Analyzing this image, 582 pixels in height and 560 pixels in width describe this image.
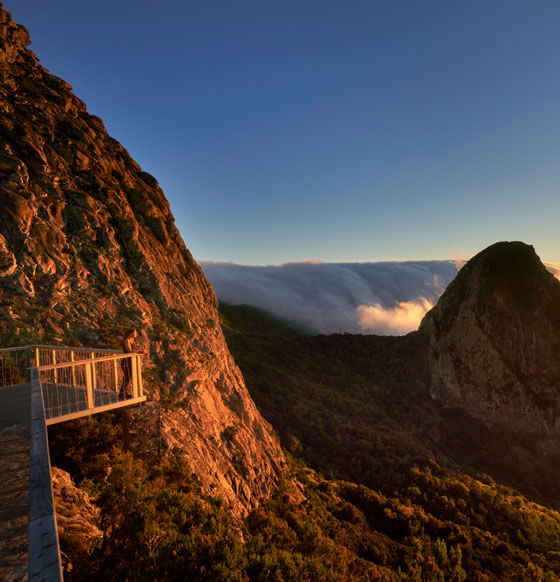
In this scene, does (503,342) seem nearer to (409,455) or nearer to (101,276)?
(409,455)

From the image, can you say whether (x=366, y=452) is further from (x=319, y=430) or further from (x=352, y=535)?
(x=352, y=535)

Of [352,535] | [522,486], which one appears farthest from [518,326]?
[352,535]

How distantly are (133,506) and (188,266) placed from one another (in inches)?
950

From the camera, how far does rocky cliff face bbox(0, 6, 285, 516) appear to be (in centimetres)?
1381

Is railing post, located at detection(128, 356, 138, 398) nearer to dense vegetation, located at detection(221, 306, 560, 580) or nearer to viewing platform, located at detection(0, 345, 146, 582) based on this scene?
viewing platform, located at detection(0, 345, 146, 582)

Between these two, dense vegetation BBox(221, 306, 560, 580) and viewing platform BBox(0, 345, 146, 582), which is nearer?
viewing platform BBox(0, 345, 146, 582)

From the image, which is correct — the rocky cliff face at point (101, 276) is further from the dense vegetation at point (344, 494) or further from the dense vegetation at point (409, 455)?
the dense vegetation at point (409, 455)

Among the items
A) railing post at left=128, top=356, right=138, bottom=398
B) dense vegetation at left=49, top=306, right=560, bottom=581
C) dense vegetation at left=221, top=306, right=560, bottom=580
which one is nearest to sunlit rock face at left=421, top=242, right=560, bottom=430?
dense vegetation at left=221, top=306, right=560, bottom=580

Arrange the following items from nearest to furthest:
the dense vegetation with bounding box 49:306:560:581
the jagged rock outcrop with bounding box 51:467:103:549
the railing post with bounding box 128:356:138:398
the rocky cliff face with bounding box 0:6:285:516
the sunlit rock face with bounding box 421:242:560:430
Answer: the jagged rock outcrop with bounding box 51:467:103:549, the dense vegetation with bounding box 49:306:560:581, the railing post with bounding box 128:356:138:398, the rocky cliff face with bounding box 0:6:285:516, the sunlit rock face with bounding box 421:242:560:430

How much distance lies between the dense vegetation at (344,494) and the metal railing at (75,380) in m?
0.94

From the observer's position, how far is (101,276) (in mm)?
17078

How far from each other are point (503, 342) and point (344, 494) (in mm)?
64371

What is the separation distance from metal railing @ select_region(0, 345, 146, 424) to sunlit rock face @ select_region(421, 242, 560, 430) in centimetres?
8670

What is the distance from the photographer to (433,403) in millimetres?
77688
